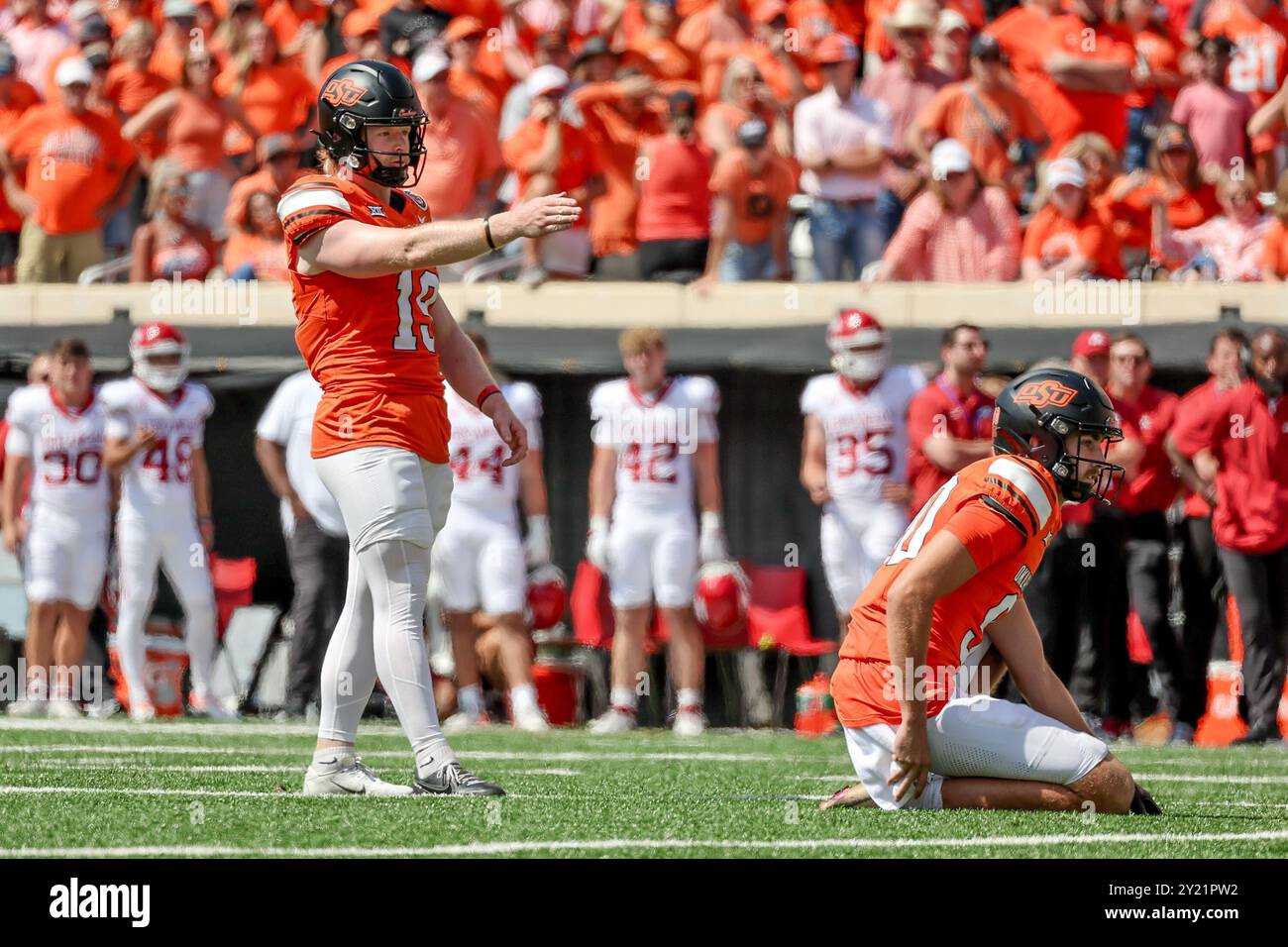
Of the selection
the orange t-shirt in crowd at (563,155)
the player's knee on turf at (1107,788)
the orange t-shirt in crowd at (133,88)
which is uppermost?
the orange t-shirt in crowd at (133,88)

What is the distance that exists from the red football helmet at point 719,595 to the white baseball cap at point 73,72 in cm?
521

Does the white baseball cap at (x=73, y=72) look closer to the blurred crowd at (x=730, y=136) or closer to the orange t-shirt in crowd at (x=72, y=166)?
the blurred crowd at (x=730, y=136)

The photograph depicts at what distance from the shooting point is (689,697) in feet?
36.0

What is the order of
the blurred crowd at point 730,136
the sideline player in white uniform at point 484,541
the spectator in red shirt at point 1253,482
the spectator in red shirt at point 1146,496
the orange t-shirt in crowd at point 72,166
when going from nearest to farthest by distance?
the spectator in red shirt at point 1253,482
the spectator in red shirt at point 1146,496
the sideline player in white uniform at point 484,541
the blurred crowd at point 730,136
the orange t-shirt in crowd at point 72,166

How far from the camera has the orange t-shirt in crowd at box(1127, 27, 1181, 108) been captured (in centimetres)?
1355

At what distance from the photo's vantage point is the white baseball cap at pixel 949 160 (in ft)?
39.0

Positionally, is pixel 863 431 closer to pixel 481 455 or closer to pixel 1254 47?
pixel 481 455

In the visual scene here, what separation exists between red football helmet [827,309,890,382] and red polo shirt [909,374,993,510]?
26 cm

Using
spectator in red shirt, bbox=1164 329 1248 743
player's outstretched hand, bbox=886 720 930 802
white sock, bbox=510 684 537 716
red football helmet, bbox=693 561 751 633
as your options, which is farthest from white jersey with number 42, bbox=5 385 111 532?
player's outstretched hand, bbox=886 720 930 802

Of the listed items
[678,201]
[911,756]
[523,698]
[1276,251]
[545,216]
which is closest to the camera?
[545,216]

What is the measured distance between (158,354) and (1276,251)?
5.82 meters

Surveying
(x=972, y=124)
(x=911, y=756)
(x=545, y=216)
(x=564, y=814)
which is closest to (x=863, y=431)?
(x=972, y=124)

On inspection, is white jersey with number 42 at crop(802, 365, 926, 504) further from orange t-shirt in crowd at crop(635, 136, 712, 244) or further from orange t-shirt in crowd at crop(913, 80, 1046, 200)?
orange t-shirt in crowd at crop(913, 80, 1046, 200)

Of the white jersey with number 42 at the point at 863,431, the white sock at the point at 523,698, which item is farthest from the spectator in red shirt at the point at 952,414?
the white sock at the point at 523,698
